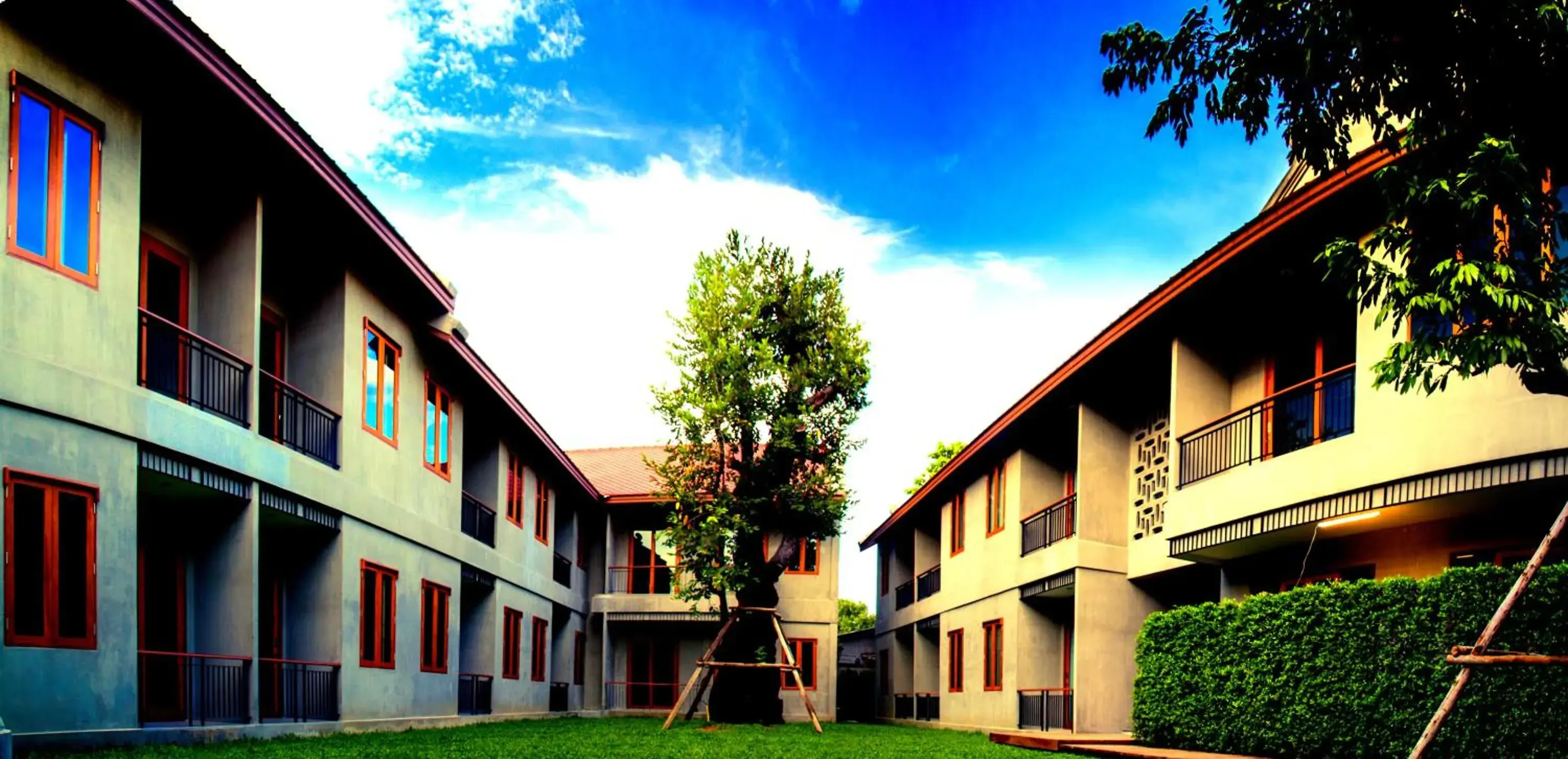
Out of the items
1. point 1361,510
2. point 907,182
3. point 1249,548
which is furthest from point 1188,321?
point 907,182

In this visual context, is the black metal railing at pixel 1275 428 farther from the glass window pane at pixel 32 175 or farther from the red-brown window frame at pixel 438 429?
the glass window pane at pixel 32 175

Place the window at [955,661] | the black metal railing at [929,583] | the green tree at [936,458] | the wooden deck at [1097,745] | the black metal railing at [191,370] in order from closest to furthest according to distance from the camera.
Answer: the black metal railing at [191,370], the wooden deck at [1097,745], the window at [955,661], the black metal railing at [929,583], the green tree at [936,458]

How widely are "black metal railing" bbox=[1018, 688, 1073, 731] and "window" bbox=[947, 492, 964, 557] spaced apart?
20.9 feet

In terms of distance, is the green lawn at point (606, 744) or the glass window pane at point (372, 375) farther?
the glass window pane at point (372, 375)

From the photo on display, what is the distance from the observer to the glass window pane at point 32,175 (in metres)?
10.6

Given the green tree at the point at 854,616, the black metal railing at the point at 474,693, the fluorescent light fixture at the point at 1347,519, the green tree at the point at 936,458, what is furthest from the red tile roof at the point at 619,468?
the green tree at the point at 854,616

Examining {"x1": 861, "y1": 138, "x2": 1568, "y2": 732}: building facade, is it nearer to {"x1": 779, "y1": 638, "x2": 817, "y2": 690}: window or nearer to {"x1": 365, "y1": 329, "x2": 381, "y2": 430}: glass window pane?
{"x1": 779, "y1": 638, "x2": 817, "y2": 690}: window

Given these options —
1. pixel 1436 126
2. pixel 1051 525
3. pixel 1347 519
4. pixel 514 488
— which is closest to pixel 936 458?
pixel 514 488

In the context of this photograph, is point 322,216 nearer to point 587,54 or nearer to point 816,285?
point 587,54

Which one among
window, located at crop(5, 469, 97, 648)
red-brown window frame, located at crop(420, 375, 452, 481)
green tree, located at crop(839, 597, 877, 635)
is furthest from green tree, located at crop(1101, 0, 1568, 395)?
green tree, located at crop(839, 597, 877, 635)

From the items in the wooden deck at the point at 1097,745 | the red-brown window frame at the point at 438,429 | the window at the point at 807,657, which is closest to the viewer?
the wooden deck at the point at 1097,745

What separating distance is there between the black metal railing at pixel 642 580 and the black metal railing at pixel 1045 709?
44.0 feet

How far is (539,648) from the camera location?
29.3 meters

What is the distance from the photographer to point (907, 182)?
25.1m
